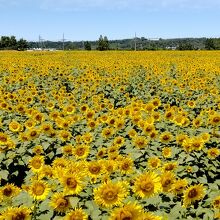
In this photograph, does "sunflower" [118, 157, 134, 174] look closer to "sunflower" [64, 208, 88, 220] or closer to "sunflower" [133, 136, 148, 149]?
"sunflower" [64, 208, 88, 220]

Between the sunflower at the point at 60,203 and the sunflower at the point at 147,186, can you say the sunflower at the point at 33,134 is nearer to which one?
the sunflower at the point at 60,203

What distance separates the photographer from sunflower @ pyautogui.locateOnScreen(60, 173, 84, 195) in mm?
3348

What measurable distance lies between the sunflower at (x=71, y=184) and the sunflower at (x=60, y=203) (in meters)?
0.07

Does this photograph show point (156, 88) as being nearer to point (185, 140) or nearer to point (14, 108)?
point (14, 108)

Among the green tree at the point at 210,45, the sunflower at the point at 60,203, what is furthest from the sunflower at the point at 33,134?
the green tree at the point at 210,45

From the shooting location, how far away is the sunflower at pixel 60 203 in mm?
3340

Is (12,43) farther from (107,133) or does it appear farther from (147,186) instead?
(147,186)

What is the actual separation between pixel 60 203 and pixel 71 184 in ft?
0.56

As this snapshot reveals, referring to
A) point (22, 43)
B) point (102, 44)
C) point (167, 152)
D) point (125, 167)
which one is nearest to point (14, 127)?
point (167, 152)

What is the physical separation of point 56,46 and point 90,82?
2774 inches

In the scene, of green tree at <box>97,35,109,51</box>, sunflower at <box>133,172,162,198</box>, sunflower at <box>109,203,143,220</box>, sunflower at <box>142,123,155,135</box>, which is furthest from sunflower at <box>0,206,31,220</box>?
green tree at <box>97,35,109,51</box>

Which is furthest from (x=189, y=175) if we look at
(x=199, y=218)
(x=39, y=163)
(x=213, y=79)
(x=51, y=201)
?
(x=213, y=79)

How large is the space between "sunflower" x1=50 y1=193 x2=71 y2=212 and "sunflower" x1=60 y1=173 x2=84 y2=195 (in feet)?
0.23

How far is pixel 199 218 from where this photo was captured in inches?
149
